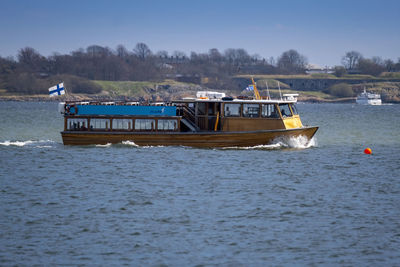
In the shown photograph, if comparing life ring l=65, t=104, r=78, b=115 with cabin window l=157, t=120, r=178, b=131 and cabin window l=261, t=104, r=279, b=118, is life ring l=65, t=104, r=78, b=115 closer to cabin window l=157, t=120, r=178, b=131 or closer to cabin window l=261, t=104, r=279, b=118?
cabin window l=157, t=120, r=178, b=131

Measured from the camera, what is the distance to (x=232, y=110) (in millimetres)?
43594

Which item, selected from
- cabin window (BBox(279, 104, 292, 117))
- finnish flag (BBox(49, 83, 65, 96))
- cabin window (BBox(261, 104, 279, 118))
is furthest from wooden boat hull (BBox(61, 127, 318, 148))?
finnish flag (BBox(49, 83, 65, 96))

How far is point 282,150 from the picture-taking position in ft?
143

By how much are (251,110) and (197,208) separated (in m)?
18.5

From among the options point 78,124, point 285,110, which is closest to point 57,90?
point 78,124

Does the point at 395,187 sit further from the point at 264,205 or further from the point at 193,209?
the point at 193,209

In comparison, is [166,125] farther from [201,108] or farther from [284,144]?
[284,144]

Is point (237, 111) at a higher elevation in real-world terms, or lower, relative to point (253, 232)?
higher

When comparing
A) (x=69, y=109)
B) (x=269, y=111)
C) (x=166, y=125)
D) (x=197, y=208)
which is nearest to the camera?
(x=197, y=208)

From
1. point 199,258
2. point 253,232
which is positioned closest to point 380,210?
point 253,232

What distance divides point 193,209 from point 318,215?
489 cm

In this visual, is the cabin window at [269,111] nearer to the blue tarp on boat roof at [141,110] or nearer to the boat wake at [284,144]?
the boat wake at [284,144]

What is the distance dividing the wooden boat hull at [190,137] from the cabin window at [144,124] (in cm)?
65

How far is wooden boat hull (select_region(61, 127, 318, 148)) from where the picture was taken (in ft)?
141
